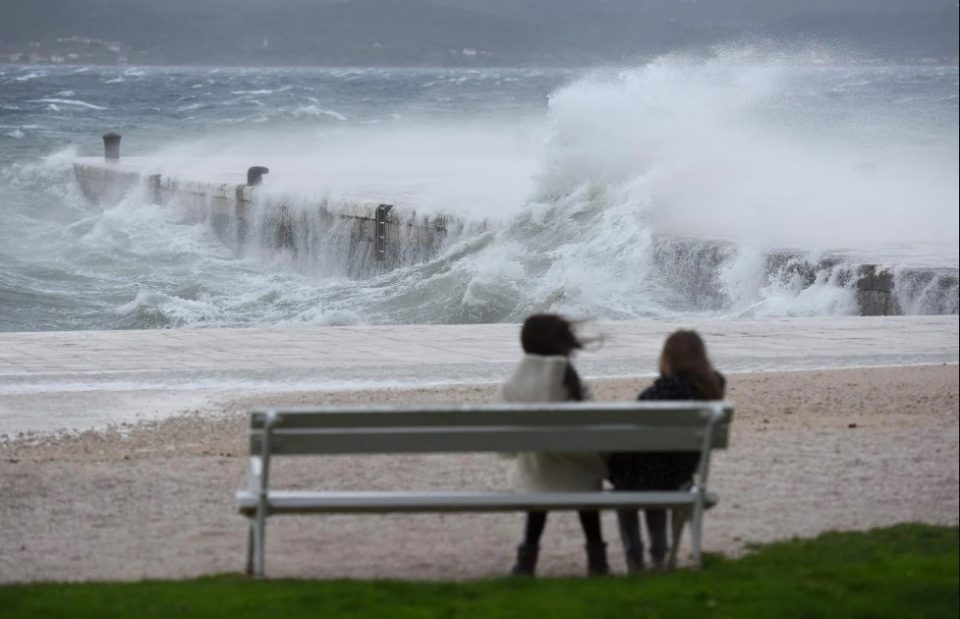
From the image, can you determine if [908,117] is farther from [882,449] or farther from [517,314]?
[882,449]

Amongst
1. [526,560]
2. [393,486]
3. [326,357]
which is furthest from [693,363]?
[326,357]

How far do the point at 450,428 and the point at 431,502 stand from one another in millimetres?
226

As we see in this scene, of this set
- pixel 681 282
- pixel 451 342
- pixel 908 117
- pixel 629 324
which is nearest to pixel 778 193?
pixel 681 282

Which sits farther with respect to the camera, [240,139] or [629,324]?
[240,139]

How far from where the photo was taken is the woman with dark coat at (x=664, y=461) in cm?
500

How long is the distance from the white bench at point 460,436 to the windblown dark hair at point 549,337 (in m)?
0.30

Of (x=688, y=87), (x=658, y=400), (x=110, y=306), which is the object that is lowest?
(x=110, y=306)

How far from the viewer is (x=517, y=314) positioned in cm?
1598

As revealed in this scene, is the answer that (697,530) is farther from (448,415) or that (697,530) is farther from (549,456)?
(448,415)

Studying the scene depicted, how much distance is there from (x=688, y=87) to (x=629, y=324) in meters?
12.6

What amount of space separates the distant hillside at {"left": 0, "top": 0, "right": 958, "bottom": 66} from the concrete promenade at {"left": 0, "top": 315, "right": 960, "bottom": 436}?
196cm

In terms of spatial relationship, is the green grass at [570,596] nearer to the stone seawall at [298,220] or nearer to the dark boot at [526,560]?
the dark boot at [526,560]

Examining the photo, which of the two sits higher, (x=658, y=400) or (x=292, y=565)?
(x=658, y=400)

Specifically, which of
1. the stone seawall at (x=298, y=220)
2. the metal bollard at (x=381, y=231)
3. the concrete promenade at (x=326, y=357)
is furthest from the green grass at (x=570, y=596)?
the metal bollard at (x=381, y=231)
